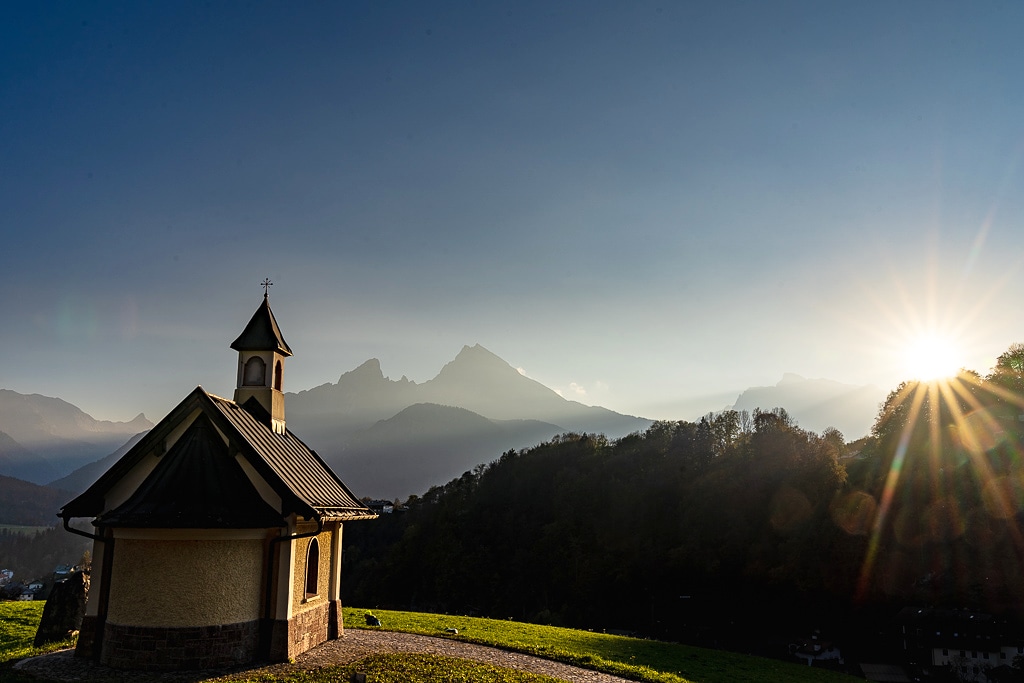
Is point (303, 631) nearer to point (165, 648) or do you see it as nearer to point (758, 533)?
point (165, 648)

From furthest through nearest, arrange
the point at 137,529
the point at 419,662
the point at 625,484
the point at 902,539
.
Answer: the point at 625,484 < the point at 902,539 < the point at 419,662 < the point at 137,529

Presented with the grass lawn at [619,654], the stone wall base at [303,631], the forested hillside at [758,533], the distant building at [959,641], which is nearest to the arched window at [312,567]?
the stone wall base at [303,631]

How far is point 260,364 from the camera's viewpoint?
18141 millimetres

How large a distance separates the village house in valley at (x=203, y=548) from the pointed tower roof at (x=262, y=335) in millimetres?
2095

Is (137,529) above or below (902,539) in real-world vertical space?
above

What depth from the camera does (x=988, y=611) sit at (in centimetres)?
3322

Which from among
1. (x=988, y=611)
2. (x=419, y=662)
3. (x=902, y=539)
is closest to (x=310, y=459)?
(x=419, y=662)

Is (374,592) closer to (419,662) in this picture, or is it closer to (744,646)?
(744,646)

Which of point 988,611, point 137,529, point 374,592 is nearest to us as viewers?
point 137,529

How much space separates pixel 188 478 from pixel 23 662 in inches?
194

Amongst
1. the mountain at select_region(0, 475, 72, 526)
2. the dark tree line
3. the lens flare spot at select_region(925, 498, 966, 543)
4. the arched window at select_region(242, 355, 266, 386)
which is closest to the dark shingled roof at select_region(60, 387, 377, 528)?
the arched window at select_region(242, 355, 266, 386)

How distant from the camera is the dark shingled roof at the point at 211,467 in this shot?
13703mm

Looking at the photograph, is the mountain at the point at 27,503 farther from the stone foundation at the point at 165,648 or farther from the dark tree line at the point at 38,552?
the stone foundation at the point at 165,648

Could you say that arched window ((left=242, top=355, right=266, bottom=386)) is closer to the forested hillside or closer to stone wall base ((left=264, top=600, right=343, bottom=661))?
stone wall base ((left=264, top=600, right=343, bottom=661))
